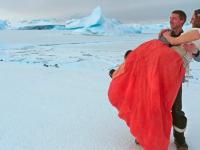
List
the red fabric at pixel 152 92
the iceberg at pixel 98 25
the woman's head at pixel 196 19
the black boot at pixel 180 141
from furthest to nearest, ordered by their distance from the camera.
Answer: the iceberg at pixel 98 25 < the black boot at pixel 180 141 < the woman's head at pixel 196 19 < the red fabric at pixel 152 92

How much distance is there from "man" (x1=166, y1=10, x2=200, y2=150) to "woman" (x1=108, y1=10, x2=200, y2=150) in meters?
0.06

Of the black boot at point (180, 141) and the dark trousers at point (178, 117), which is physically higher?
the dark trousers at point (178, 117)

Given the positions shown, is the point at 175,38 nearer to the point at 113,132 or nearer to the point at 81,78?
the point at 113,132

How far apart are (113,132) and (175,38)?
0.98 meters

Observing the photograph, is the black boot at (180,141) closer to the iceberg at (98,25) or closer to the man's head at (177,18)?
the man's head at (177,18)

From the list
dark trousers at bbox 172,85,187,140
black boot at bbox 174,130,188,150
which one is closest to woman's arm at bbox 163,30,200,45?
dark trousers at bbox 172,85,187,140

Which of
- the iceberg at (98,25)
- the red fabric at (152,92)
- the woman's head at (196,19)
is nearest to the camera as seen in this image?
the red fabric at (152,92)

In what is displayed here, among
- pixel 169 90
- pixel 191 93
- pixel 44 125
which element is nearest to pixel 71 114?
pixel 44 125

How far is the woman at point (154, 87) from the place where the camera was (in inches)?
90.6

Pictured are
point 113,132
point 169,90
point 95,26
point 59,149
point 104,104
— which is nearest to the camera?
point 169,90

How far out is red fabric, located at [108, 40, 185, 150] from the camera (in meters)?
2.30

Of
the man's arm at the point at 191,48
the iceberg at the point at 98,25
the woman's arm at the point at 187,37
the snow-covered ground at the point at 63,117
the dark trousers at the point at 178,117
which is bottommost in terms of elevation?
the iceberg at the point at 98,25

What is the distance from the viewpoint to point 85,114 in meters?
3.48

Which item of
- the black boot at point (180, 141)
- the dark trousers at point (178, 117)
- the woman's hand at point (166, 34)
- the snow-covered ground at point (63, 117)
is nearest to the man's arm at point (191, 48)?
the woman's hand at point (166, 34)
